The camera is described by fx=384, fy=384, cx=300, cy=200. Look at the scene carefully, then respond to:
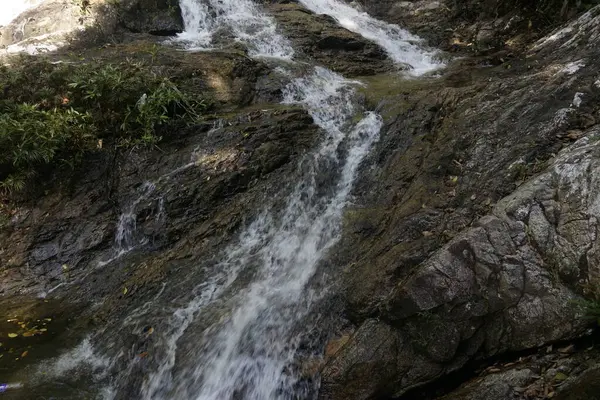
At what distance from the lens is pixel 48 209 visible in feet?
26.0

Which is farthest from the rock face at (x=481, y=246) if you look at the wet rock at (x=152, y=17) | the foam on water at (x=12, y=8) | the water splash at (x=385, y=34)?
the foam on water at (x=12, y=8)

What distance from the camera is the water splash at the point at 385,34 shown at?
38.9 feet

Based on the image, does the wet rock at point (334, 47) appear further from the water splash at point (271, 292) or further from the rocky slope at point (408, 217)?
the water splash at point (271, 292)

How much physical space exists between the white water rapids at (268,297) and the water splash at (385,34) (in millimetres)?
3657

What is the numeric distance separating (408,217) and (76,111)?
730 cm

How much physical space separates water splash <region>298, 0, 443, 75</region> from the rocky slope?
1201 millimetres

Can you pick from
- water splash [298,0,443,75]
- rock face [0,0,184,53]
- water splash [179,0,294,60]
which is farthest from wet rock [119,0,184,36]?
water splash [298,0,443,75]

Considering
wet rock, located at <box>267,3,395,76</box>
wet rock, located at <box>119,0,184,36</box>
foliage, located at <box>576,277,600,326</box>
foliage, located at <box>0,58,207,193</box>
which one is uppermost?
wet rock, located at <box>119,0,184,36</box>

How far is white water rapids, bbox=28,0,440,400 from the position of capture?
4789mm

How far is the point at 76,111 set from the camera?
8.27 metres

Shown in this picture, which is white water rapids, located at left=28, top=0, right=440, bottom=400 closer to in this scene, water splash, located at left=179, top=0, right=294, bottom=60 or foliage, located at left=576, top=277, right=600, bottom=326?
foliage, located at left=576, top=277, right=600, bottom=326

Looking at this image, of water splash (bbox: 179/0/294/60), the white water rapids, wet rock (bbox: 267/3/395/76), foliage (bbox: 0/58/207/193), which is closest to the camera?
the white water rapids

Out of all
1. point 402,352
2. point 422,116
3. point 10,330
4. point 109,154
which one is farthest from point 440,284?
point 109,154

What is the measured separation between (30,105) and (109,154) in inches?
78.6
